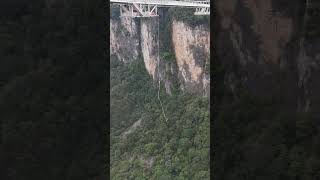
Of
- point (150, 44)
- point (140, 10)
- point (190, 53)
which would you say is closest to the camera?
point (190, 53)

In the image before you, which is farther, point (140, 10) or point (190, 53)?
point (140, 10)

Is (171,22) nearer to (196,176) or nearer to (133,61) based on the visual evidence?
(133,61)

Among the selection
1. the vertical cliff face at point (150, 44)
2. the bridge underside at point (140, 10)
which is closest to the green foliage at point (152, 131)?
the vertical cliff face at point (150, 44)

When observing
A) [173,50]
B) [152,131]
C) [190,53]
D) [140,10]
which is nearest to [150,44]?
[173,50]

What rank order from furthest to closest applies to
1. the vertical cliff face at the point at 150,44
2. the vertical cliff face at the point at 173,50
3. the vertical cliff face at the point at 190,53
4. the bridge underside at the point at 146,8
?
1. the vertical cliff face at the point at 150,44
2. the vertical cliff face at the point at 173,50
3. the vertical cliff face at the point at 190,53
4. the bridge underside at the point at 146,8

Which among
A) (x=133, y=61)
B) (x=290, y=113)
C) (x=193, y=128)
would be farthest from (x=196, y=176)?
(x=290, y=113)

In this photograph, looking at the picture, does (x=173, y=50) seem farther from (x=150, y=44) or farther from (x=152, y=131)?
(x=152, y=131)
